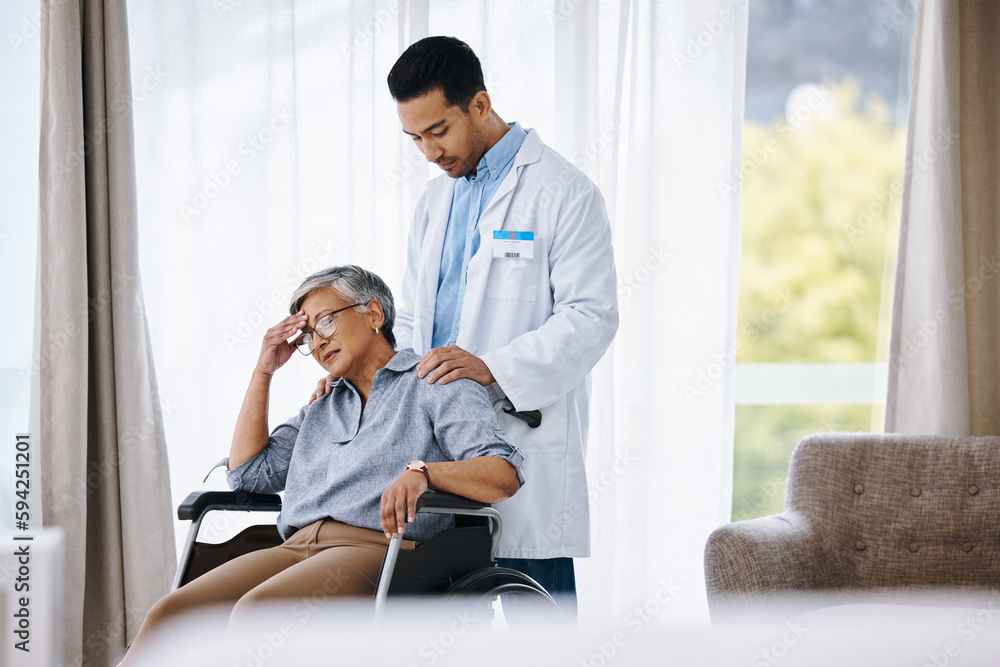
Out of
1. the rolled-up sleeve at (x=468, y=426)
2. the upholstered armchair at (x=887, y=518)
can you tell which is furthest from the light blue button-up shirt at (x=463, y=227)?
the upholstered armchair at (x=887, y=518)

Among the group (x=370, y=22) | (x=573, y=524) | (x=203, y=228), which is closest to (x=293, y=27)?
(x=370, y=22)

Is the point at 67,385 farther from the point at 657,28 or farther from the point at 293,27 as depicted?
the point at 657,28

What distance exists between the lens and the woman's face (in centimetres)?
158

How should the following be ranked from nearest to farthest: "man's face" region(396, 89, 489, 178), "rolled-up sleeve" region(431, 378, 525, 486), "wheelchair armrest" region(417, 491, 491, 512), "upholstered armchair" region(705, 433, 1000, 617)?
"wheelchair armrest" region(417, 491, 491, 512), "rolled-up sleeve" region(431, 378, 525, 486), "man's face" region(396, 89, 489, 178), "upholstered armchair" region(705, 433, 1000, 617)

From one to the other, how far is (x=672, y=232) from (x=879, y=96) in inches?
33.6

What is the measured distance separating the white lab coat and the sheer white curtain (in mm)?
732

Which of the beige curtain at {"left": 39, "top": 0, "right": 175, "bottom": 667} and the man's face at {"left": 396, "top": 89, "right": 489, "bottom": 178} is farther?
the beige curtain at {"left": 39, "top": 0, "right": 175, "bottom": 667}

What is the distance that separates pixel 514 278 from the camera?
1.72m

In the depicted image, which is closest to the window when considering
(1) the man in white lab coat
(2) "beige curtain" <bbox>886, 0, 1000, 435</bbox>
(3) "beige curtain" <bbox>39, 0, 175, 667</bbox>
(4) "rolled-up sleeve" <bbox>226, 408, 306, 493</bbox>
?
(2) "beige curtain" <bbox>886, 0, 1000, 435</bbox>

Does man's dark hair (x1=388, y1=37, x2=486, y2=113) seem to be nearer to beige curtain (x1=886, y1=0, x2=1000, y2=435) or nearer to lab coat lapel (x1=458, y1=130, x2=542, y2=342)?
lab coat lapel (x1=458, y1=130, x2=542, y2=342)

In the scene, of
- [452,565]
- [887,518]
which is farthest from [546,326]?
[887,518]

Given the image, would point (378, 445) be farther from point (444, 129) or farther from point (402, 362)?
point (444, 129)

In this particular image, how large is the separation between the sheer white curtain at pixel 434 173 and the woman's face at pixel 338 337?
0.88m

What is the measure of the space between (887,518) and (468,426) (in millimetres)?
1298
